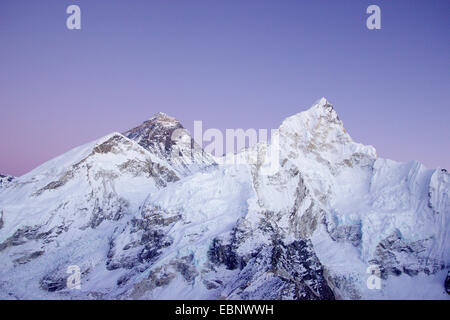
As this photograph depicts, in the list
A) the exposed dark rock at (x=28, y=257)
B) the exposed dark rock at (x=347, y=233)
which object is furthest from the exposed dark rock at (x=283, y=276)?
the exposed dark rock at (x=28, y=257)

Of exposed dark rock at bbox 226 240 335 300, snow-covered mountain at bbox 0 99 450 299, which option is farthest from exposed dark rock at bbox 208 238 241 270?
exposed dark rock at bbox 226 240 335 300

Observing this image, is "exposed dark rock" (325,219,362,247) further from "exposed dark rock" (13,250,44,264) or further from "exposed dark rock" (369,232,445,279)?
"exposed dark rock" (13,250,44,264)

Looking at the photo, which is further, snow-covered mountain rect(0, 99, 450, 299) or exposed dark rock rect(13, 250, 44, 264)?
exposed dark rock rect(13, 250, 44, 264)

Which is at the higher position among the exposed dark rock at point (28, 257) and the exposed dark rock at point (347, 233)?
the exposed dark rock at point (347, 233)

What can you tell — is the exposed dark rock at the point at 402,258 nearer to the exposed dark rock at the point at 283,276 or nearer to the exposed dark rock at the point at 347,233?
the exposed dark rock at the point at 347,233

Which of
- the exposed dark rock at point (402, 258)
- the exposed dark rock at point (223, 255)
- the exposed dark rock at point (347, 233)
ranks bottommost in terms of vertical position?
the exposed dark rock at point (402, 258)

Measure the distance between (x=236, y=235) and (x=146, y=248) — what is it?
102 feet

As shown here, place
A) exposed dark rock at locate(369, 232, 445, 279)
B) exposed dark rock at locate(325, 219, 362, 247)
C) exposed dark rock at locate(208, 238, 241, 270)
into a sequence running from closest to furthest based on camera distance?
exposed dark rock at locate(208, 238, 241, 270) < exposed dark rock at locate(369, 232, 445, 279) < exposed dark rock at locate(325, 219, 362, 247)

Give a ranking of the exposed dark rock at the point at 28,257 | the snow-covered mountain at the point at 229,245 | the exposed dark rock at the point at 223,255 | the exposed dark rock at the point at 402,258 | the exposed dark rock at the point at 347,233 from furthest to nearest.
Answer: the exposed dark rock at the point at 347,233 < the exposed dark rock at the point at 402,258 < the exposed dark rock at the point at 28,257 < the exposed dark rock at the point at 223,255 < the snow-covered mountain at the point at 229,245

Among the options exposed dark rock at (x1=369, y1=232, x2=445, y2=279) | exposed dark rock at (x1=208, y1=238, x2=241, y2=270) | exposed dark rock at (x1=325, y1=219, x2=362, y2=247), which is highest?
exposed dark rock at (x1=208, y1=238, x2=241, y2=270)

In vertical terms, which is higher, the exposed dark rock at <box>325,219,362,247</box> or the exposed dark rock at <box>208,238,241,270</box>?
the exposed dark rock at <box>208,238,241,270</box>

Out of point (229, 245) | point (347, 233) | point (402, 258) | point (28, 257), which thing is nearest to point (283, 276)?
point (229, 245)

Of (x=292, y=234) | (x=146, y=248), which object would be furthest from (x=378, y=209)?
(x=146, y=248)

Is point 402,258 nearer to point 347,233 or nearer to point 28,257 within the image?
point 347,233
